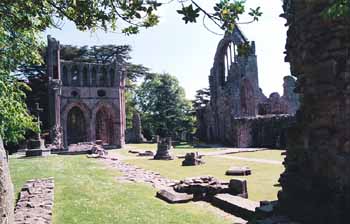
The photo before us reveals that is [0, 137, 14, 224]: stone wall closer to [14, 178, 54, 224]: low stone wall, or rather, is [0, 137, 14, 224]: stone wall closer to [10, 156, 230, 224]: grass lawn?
[14, 178, 54, 224]: low stone wall

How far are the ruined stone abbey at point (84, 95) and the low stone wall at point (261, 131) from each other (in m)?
14.8

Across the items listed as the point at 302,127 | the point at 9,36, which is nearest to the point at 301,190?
the point at 302,127

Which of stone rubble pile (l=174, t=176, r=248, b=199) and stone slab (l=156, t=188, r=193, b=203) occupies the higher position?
stone rubble pile (l=174, t=176, r=248, b=199)

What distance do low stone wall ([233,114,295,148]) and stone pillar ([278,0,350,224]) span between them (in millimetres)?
20114

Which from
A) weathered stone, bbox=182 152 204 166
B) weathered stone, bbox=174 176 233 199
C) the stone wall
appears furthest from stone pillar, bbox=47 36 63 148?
the stone wall

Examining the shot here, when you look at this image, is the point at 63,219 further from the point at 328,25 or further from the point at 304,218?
the point at 328,25

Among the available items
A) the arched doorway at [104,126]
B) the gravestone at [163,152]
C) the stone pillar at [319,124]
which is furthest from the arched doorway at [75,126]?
the stone pillar at [319,124]

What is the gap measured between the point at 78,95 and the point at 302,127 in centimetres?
3722

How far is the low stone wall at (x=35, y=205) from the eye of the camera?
6344 mm

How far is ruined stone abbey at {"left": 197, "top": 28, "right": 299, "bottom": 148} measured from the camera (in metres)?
30.9

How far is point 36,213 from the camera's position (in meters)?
6.80

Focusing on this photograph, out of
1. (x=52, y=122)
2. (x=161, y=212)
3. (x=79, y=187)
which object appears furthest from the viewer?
(x=52, y=122)

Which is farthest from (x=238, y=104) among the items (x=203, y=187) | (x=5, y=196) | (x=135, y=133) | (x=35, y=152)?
(x=5, y=196)

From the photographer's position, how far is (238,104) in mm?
37719
